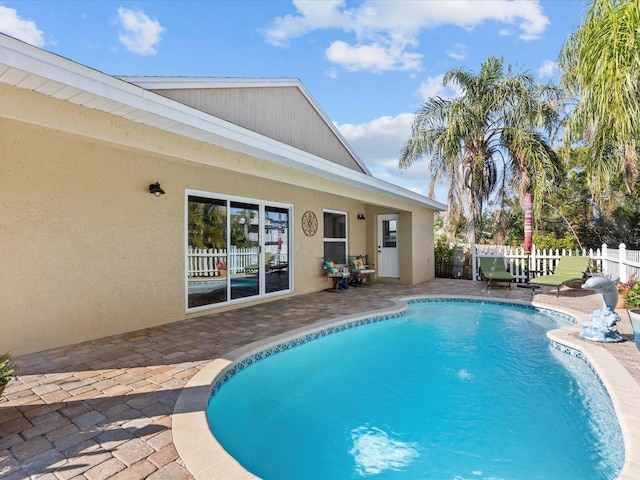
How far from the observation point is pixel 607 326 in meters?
5.48

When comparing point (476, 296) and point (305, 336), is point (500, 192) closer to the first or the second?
point (476, 296)

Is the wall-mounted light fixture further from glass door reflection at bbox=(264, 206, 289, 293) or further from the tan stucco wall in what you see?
glass door reflection at bbox=(264, 206, 289, 293)

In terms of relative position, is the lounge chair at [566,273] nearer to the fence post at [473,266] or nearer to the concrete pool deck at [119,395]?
the fence post at [473,266]

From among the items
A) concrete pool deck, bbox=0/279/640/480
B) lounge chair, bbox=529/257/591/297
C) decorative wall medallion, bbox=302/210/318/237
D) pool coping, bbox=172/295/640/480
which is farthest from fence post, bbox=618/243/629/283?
decorative wall medallion, bbox=302/210/318/237

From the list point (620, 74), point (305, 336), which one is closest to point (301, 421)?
point (305, 336)

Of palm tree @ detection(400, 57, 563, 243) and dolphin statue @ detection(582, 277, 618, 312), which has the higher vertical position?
palm tree @ detection(400, 57, 563, 243)

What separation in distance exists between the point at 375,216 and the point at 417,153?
3869 mm

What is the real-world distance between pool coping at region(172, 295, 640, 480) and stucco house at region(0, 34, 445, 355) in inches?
98.7

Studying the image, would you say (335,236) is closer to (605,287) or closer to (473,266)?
(473,266)

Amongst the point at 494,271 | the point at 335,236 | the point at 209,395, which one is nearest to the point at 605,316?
the point at 209,395

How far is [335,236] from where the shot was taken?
11.7 meters

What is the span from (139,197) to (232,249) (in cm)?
229

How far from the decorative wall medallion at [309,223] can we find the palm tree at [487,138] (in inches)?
264

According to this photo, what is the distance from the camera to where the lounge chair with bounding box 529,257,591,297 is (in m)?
9.86
